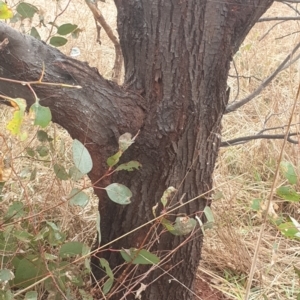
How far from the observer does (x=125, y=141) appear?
0.84 m

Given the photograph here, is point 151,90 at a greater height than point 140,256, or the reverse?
point 151,90

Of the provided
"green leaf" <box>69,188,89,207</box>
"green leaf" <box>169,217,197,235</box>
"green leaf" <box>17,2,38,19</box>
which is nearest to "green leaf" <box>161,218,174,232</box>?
"green leaf" <box>169,217,197,235</box>

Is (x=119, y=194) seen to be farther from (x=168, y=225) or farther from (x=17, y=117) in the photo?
(x=17, y=117)

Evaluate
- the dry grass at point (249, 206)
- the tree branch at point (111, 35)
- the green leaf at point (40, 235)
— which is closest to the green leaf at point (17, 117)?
the green leaf at point (40, 235)

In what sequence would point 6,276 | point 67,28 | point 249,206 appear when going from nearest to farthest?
point 6,276, point 67,28, point 249,206

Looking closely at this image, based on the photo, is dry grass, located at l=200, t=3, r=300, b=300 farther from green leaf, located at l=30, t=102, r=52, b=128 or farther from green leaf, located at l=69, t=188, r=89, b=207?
green leaf, located at l=30, t=102, r=52, b=128

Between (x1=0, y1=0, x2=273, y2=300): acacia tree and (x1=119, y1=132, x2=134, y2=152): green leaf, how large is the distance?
0.25 feet

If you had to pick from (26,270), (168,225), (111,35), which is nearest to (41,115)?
(168,225)

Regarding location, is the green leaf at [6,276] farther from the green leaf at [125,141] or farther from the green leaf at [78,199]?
the green leaf at [125,141]

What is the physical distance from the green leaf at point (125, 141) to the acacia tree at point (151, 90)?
0.25ft

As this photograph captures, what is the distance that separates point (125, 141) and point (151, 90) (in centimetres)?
16

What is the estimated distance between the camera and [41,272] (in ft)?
3.15

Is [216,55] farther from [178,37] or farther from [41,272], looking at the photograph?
[41,272]

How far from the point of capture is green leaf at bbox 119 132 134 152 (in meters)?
0.84
